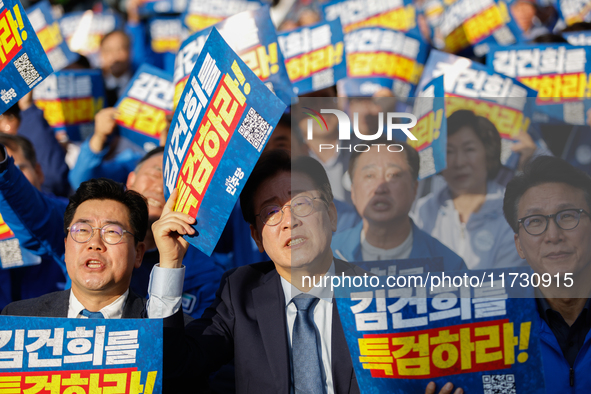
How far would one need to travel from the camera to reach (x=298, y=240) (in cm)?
242

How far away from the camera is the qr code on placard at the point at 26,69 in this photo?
2492 millimetres

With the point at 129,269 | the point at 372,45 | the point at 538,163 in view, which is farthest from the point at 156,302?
the point at 372,45

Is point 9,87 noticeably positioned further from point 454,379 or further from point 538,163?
point 538,163

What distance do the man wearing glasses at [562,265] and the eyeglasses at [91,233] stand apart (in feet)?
5.34

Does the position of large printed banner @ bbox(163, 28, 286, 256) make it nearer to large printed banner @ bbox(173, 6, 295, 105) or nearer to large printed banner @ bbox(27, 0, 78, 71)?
large printed banner @ bbox(173, 6, 295, 105)

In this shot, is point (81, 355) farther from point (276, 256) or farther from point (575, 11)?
point (575, 11)

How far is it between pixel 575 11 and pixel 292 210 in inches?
180

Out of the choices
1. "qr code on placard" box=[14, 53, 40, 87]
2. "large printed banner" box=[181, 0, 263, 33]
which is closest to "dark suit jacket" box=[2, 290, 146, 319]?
"qr code on placard" box=[14, 53, 40, 87]

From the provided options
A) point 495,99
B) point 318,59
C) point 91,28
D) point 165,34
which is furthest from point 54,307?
point 91,28

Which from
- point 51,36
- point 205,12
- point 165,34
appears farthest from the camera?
point 165,34

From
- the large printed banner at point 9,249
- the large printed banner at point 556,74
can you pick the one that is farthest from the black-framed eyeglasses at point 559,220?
the large printed banner at point 9,249

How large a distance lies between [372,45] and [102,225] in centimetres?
350

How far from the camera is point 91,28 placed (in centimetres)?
788

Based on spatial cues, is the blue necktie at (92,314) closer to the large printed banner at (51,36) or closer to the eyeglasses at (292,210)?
the eyeglasses at (292,210)
